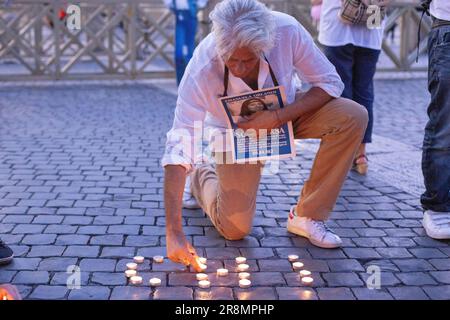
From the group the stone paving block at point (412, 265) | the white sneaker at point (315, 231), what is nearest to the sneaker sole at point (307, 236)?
the white sneaker at point (315, 231)

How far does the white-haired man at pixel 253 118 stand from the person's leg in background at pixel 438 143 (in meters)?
0.47

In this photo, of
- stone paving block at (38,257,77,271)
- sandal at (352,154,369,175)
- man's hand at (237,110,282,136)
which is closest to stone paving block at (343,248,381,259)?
man's hand at (237,110,282,136)

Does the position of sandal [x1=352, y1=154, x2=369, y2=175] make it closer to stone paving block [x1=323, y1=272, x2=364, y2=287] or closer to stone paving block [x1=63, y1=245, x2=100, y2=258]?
stone paving block [x1=323, y1=272, x2=364, y2=287]

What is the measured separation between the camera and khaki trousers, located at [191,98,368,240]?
4.02 m

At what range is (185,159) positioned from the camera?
11.3 feet

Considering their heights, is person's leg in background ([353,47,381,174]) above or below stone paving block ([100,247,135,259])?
above

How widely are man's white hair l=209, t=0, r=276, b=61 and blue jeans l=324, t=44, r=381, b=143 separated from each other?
215 cm

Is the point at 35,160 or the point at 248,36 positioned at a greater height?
the point at 248,36

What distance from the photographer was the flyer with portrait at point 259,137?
154 inches

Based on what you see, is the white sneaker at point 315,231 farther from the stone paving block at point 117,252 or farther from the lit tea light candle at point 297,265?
the stone paving block at point 117,252

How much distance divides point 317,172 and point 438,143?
0.74m
